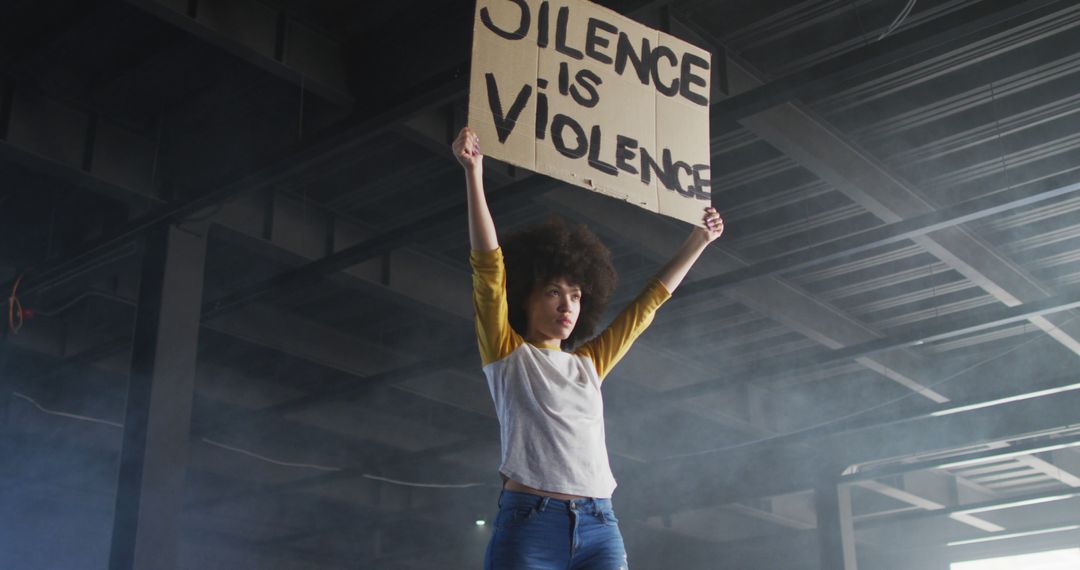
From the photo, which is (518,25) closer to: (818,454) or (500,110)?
(500,110)

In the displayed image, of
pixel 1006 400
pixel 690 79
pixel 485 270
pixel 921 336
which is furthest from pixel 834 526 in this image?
pixel 485 270

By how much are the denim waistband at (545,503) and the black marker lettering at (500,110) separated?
0.69 metres

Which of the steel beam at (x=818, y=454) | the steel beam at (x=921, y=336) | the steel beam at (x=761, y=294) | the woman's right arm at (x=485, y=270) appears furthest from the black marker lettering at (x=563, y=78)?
the steel beam at (x=818, y=454)

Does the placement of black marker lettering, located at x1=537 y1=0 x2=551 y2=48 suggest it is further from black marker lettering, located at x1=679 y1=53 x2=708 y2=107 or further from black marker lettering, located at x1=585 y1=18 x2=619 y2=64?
black marker lettering, located at x1=679 y1=53 x2=708 y2=107

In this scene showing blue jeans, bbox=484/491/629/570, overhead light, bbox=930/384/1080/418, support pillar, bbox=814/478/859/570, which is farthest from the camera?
support pillar, bbox=814/478/859/570

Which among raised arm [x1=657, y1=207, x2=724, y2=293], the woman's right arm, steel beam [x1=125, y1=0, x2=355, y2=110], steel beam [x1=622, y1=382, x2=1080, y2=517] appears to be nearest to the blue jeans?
the woman's right arm

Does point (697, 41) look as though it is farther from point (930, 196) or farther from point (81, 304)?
point (81, 304)

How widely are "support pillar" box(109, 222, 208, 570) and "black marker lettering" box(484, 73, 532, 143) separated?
3.48m

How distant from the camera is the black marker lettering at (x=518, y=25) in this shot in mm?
2262

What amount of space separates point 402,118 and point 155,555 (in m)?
2.22

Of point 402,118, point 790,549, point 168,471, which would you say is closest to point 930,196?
point 402,118

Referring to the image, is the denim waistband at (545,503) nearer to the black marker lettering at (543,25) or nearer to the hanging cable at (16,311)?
the black marker lettering at (543,25)

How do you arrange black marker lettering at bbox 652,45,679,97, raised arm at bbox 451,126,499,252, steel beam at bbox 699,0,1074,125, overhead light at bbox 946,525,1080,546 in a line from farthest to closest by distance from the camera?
1. overhead light at bbox 946,525,1080,546
2. steel beam at bbox 699,0,1074,125
3. black marker lettering at bbox 652,45,679,97
4. raised arm at bbox 451,126,499,252

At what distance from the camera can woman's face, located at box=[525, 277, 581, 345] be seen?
215cm
